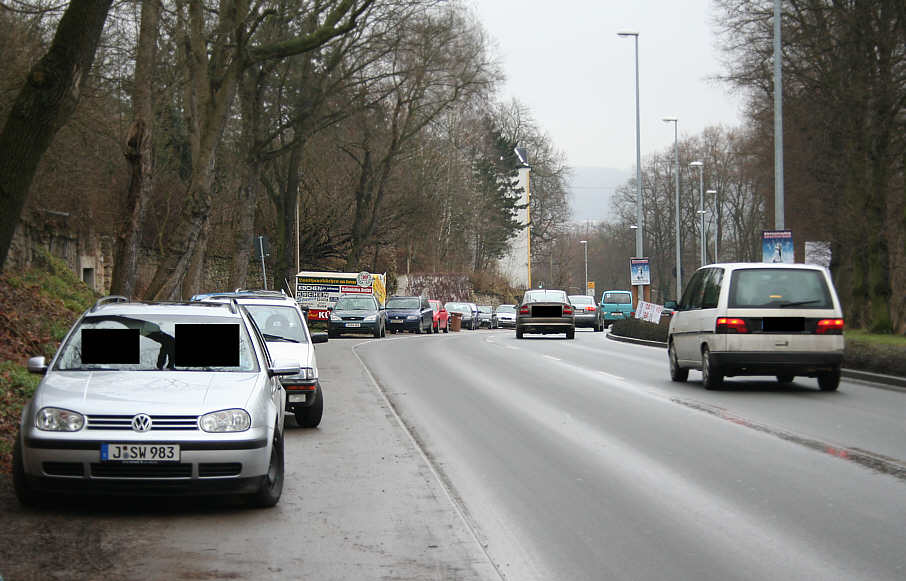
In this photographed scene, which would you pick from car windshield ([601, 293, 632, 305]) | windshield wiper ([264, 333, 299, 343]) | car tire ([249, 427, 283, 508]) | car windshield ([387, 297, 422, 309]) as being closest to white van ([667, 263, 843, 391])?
windshield wiper ([264, 333, 299, 343])

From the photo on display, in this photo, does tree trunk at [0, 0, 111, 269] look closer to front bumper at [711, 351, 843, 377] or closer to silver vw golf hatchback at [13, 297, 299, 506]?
silver vw golf hatchback at [13, 297, 299, 506]

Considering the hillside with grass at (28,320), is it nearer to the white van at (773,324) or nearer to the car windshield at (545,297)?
the white van at (773,324)

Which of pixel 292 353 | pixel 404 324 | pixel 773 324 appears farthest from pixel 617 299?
pixel 292 353

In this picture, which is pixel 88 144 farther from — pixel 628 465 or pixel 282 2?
pixel 628 465

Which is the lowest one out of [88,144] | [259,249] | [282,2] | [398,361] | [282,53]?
[398,361]

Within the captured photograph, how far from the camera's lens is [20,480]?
7453 mm

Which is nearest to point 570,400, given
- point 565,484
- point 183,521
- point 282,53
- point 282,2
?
point 565,484

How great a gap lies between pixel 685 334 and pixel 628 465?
8.67m

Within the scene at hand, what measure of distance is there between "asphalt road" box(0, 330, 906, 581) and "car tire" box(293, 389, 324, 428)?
0.15 meters

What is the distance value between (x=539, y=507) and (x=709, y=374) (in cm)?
963

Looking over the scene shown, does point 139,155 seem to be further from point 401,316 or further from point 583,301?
point 583,301

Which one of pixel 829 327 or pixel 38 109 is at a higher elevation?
pixel 38 109

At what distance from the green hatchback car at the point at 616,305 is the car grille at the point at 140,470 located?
51.2m

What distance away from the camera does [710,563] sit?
20.9ft
